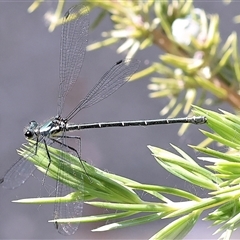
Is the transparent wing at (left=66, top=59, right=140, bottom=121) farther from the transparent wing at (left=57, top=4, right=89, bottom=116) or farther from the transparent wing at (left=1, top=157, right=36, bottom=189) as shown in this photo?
the transparent wing at (left=1, top=157, right=36, bottom=189)

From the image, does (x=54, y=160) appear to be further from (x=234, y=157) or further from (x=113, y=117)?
(x=113, y=117)

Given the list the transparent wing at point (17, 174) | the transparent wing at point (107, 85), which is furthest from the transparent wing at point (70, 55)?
the transparent wing at point (17, 174)

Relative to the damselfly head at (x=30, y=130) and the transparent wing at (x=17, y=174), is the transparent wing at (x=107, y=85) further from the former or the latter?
the transparent wing at (x=17, y=174)

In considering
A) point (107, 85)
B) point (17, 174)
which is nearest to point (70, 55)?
point (107, 85)

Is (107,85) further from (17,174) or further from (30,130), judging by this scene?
(17,174)

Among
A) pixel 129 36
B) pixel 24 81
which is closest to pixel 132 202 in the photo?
pixel 129 36

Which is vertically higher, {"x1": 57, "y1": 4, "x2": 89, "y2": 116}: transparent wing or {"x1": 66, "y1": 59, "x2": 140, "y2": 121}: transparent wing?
{"x1": 57, "y1": 4, "x2": 89, "y2": 116}: transparent wing

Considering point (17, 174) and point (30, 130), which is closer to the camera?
point (17, 174)

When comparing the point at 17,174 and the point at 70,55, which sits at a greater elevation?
the point at 70,55

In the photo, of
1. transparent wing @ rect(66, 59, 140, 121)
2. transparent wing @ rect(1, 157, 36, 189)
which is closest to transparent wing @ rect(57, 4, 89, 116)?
transparent wing @ rect(66, 59, 140, 121)
